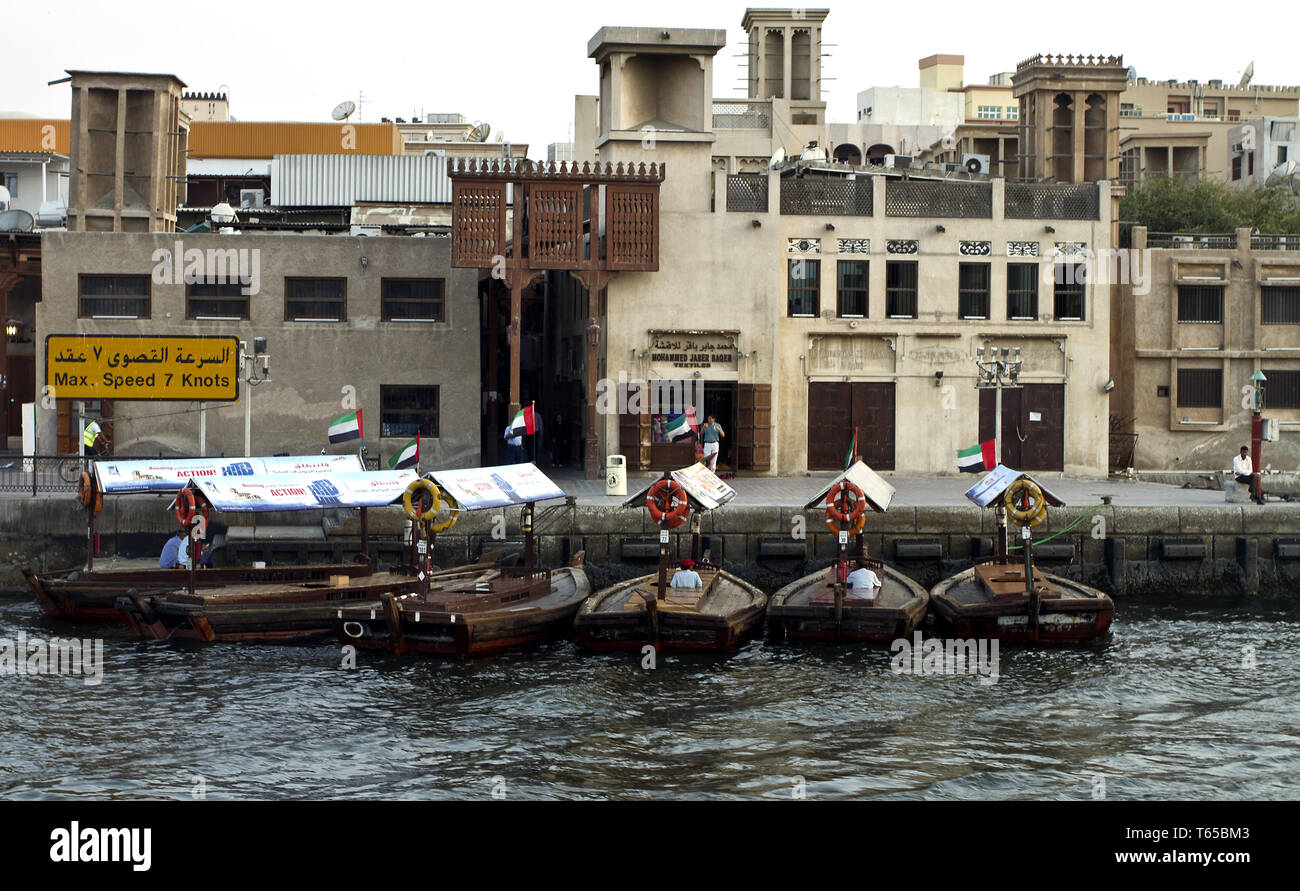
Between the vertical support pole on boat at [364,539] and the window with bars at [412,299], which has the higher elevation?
the window with bars at [412,299]

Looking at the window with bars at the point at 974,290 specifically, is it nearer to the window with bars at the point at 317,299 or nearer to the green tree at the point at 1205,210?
the window with bars at the point at 317,299

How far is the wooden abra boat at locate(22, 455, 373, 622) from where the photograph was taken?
94.7 ft

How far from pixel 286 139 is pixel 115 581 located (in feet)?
128

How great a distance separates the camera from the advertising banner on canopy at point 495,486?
27.8 metres

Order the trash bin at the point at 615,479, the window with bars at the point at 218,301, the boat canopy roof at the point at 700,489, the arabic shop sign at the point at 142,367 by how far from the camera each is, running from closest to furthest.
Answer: the boat canopy roof at the point at 700,489 < the trash bin at the point at 615,479 < the arabic shop sign at the point at 142,367 < the window with bars at the point at 218,301

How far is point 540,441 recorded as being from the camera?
46844 mm

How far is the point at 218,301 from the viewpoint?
39.7 m

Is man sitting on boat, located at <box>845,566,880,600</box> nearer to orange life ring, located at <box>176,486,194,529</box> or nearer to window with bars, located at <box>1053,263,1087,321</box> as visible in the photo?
orange life ring, located at <box>176,486,194,529</box>

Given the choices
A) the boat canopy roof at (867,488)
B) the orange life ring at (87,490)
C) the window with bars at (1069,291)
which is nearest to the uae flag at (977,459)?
the boat canopy roof at (867,488)

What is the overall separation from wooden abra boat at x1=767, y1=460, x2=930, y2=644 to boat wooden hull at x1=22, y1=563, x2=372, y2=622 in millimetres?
8971

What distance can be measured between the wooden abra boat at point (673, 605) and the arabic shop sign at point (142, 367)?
585 inches

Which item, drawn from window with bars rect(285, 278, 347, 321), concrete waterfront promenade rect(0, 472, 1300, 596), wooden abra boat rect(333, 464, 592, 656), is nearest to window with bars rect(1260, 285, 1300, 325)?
concrete waterfront promenade rect(0, 472, 1300, 596)
